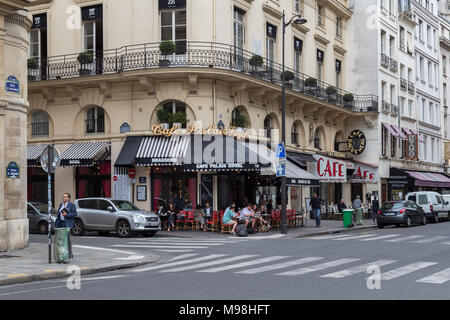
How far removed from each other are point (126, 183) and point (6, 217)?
1065cm

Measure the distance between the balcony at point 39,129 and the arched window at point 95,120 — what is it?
2468mm

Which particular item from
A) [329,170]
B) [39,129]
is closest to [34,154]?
[39,129]

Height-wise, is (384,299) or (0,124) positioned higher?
(0,124)

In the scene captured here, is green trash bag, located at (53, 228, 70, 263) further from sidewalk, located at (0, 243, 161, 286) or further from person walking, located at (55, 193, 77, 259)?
person walking, located at (55, 193, 77, 259)

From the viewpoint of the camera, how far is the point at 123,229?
23.4 meters

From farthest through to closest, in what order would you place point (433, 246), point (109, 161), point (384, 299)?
1. point (109, 161)
2. point (433, 246)
3. point (384, 299)

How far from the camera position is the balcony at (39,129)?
3036 cm

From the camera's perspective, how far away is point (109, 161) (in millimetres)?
28672

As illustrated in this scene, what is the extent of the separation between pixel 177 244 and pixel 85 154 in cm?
944

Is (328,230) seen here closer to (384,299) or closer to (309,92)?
(309,92)

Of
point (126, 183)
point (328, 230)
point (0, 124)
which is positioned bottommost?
point (328, 230)

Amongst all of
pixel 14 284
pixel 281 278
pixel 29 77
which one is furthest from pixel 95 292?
pixel 29 77

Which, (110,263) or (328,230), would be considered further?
(328,230)
